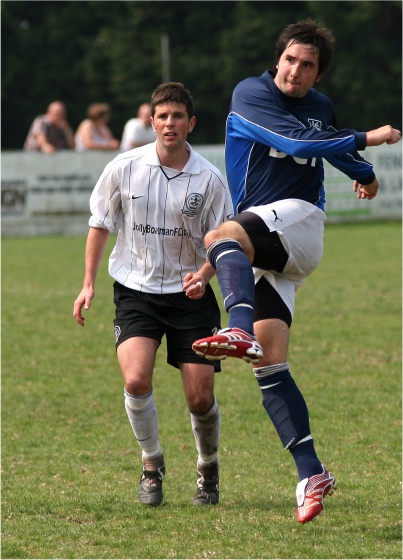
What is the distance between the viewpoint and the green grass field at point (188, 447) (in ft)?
17.7

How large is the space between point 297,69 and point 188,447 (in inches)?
120

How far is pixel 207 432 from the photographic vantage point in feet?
20.6

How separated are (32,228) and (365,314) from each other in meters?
11.6

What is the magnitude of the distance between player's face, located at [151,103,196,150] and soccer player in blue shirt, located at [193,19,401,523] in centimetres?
31

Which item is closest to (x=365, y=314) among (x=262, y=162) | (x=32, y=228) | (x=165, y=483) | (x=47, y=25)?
(x=165, y=483)

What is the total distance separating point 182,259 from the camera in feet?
20.2

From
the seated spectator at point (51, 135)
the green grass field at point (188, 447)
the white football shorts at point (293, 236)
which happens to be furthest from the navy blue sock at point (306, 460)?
the seated spectator at point (51, 135)

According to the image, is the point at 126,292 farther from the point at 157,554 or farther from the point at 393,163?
the point at 393,163

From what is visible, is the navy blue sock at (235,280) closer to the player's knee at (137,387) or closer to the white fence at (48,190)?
the player's knee at (137,387)

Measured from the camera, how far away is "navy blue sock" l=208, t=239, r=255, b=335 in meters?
5.25

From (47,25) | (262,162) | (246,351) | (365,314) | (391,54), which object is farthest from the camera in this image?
(47,25)

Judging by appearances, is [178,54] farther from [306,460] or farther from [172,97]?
[306,460]

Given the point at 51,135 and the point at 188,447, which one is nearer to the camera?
the point at 188,447

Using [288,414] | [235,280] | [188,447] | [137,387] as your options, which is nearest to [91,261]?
[137,387]
